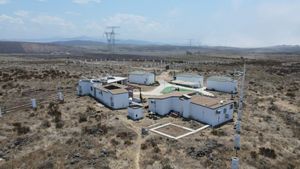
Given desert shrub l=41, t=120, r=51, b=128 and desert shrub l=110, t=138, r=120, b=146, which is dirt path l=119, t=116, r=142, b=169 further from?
desert shrub l=41, t=120, r=51, b=128

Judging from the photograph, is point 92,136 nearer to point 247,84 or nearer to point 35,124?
point 35,124

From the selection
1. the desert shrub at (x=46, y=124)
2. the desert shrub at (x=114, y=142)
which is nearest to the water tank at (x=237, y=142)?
the desert shrub at (x=114, y=142)

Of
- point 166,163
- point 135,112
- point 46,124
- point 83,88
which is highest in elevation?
point 83,88

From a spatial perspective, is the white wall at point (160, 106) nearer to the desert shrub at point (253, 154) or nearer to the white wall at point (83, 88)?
→ the desert shrub at point (253, 154)

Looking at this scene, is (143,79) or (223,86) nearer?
(223,86)

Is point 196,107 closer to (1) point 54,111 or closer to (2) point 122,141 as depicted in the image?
(2) point 122,141

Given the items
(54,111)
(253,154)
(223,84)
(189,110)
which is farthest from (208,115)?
(54,111)

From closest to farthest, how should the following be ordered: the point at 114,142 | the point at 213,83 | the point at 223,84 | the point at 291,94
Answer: the point at 114,142 → the point at 223,84 → the point at 291,94 → the point at 213,83
